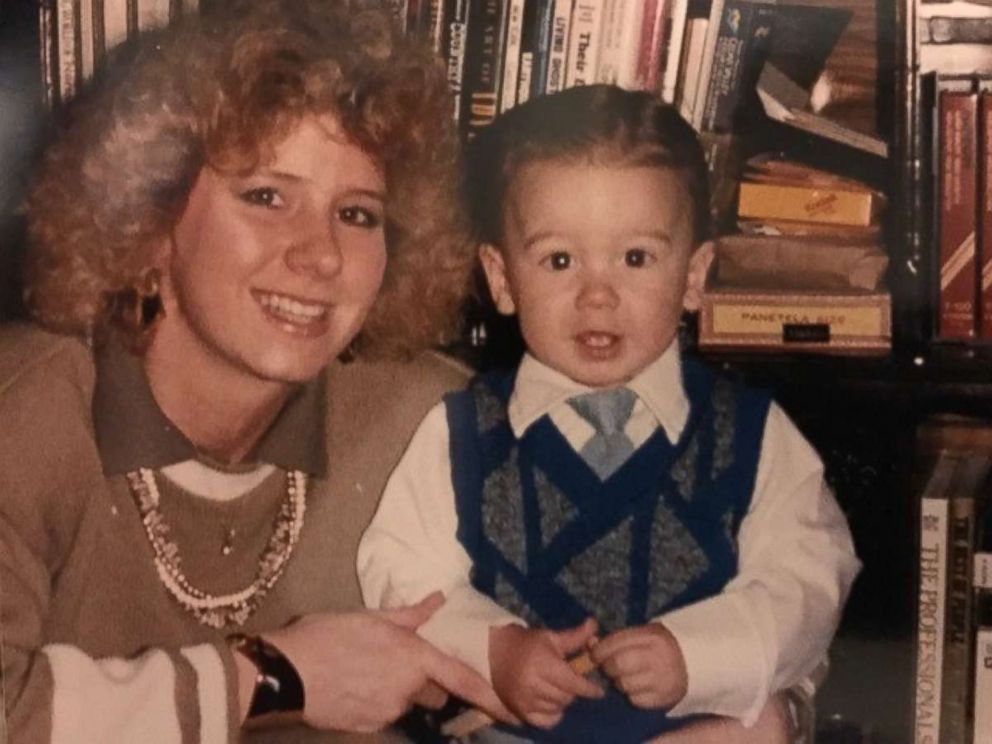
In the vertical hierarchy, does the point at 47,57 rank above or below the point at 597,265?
above

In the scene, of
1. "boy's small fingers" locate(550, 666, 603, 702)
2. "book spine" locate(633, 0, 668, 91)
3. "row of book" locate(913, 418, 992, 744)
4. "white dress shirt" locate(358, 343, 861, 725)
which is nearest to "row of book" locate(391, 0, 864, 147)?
"book spine" locate(633, 0, 668, 91)

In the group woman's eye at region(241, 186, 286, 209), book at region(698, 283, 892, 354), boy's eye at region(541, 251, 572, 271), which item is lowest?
book at region(698, 283, 892, 354)

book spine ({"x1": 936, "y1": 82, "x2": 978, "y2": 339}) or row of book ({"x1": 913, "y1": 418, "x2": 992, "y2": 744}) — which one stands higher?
book spine ({"x1": 936, "y1": 82, "x2": 978, "y2": 339})

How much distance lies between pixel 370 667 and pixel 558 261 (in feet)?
1.24

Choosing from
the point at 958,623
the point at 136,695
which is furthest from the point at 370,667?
the point at 958,623

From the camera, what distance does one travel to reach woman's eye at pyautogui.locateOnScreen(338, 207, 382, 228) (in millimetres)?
1136

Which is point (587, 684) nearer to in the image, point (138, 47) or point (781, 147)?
point (781, 147)

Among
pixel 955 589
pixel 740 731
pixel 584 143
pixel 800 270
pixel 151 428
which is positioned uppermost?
pixel 584 143

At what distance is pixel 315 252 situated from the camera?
1116 millimetres

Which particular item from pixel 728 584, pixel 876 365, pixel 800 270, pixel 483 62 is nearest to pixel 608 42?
pixel 483 62

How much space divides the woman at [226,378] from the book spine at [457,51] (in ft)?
0.04

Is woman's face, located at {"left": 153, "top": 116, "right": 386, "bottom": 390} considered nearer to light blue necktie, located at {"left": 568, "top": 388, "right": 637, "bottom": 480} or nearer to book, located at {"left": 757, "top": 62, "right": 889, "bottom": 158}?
light blue necktie, located at {"left": 568, "top": 388, "right": 637, "bottom": 480}

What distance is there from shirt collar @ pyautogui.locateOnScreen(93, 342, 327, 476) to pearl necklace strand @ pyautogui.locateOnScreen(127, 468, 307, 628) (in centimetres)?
2

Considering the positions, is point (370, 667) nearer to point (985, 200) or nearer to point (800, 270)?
point (800, 270)
